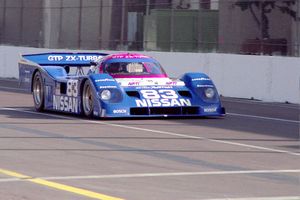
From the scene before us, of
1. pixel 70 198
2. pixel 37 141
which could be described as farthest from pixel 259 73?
pixel 70 198

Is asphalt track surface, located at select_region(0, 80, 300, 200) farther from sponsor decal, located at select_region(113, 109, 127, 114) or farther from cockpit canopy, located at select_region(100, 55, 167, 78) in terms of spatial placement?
cockpit canopy, located at select_region(100, 55, 167, 78)

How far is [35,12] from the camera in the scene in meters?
40.3

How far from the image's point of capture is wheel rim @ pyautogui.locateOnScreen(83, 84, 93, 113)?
18688 millimetres

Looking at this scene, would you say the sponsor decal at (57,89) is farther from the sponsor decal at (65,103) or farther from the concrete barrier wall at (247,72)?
the concrete barrier wall at (247,72)

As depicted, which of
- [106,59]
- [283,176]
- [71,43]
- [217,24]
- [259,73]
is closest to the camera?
[283,176]

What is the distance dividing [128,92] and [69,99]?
166 centimetres

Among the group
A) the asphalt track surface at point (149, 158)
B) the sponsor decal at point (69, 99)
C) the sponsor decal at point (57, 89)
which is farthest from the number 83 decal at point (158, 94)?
the sponsor decal at point (57, 89)

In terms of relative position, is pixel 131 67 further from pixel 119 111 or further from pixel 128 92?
pixel 119 111

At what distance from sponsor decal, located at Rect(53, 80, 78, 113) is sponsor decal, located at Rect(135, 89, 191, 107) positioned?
1609 millimetres

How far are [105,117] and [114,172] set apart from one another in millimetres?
7042

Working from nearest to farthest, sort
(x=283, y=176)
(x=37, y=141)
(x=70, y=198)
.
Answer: (x=70, y=198), (x=283, y=176), (x=37, y=141)

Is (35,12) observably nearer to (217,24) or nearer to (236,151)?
(217,24)

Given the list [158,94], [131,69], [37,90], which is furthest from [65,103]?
[158,94]

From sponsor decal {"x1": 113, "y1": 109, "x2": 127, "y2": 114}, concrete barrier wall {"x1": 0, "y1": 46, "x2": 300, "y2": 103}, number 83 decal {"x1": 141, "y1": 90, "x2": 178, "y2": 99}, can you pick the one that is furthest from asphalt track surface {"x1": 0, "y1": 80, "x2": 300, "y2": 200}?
concrete barrier wall {"x1": 0, "y1": 46, "x2": 300, "y2": 103}
